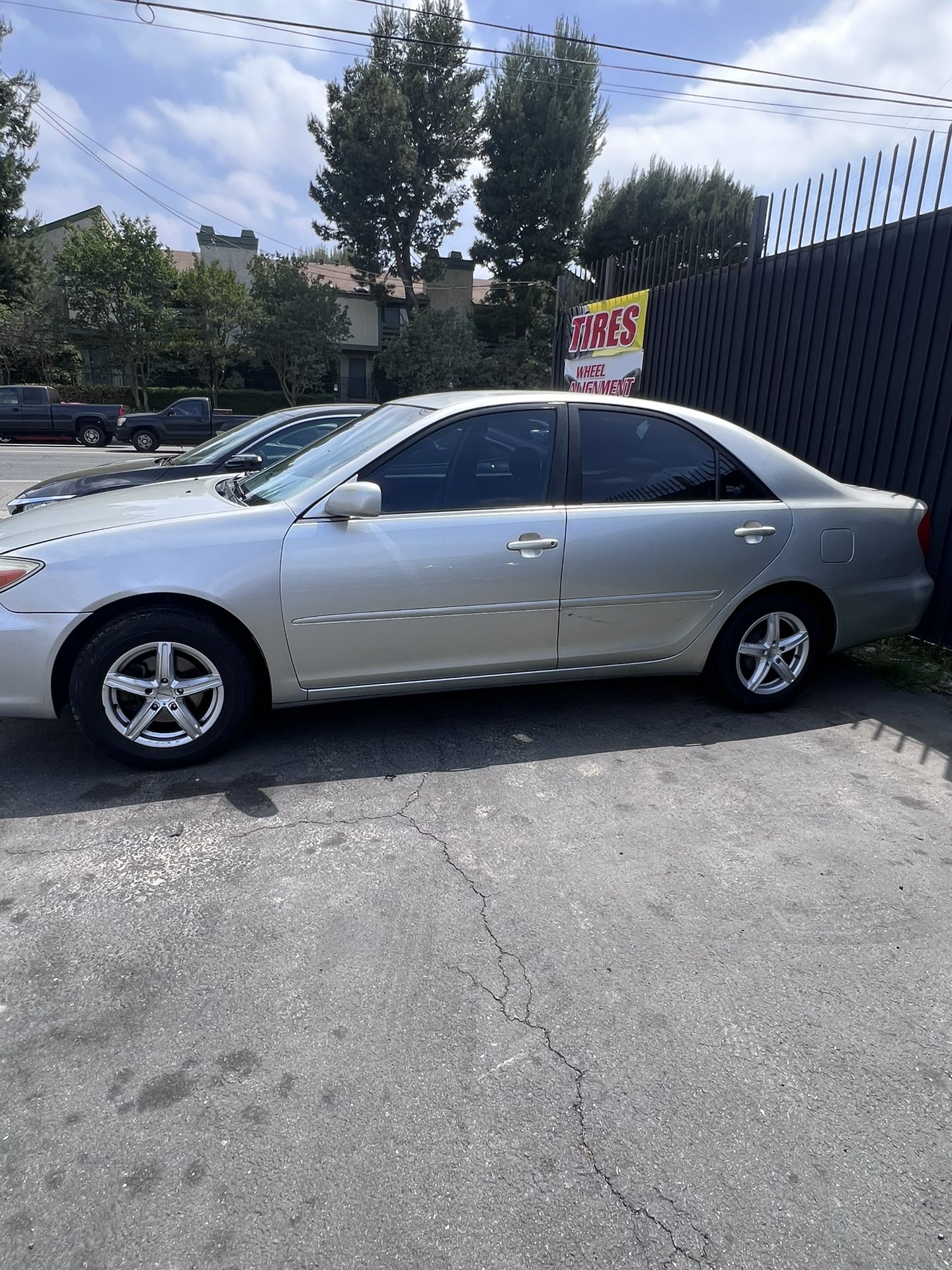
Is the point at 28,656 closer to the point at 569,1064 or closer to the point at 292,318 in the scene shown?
the point at 569,1064

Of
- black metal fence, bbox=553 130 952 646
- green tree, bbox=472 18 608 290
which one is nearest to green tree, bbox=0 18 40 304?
green tree, bbox=472 18 608 290

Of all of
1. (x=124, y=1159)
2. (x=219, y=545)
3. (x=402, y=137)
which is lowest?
(x=124, y=1159)

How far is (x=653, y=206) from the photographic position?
33500 millimetres

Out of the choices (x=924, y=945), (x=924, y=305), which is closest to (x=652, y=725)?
(x=924, y=945)

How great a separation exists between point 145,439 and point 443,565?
23442mm

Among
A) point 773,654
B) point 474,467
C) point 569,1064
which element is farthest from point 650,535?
point 569,1064

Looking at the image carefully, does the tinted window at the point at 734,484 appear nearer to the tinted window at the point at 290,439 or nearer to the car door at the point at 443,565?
the car door at the point at 443,565

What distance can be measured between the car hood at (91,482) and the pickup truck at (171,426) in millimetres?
17268

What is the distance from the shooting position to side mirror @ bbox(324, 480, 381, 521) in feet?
11.5

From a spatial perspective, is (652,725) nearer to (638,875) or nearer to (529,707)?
(529,707)

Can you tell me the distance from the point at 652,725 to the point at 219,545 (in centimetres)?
236

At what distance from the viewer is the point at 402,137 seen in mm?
32969

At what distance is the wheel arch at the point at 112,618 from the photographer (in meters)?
3.41

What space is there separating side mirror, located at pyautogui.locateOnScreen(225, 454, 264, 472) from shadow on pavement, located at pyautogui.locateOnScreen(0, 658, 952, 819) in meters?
3.14
